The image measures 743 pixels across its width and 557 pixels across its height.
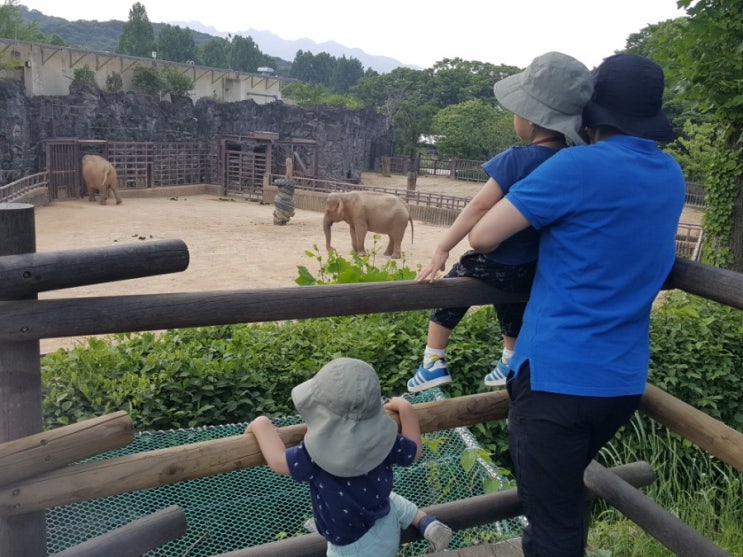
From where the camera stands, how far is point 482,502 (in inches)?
106

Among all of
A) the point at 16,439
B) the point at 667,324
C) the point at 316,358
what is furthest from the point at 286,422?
the point at 667,324

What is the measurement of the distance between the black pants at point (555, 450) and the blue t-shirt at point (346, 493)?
1.08 feet

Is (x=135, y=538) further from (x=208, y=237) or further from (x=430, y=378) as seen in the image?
(x=208, y=237)

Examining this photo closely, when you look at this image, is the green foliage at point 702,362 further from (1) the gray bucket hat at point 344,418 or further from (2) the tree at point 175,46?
(2) the tree at point 175,46

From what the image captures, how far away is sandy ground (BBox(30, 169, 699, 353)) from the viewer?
14.9 meters

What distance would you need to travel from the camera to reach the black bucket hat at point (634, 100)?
204 cm

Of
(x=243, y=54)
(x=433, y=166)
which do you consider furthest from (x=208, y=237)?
(x=243, y=54)

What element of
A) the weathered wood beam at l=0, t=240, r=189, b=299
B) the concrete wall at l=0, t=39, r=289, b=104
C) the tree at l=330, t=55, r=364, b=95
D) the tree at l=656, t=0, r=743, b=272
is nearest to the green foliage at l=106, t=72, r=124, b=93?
the concrete wall at l=0, t=39, r=289, b=104

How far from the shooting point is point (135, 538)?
219 centimetres

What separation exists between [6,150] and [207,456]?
88.5 feet

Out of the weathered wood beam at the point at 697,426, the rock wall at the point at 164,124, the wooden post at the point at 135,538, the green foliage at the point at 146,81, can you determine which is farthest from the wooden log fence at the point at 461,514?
the green foliage at the point at 146,81

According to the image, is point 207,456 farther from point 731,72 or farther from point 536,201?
point 731,72

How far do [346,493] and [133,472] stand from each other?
0.58 m

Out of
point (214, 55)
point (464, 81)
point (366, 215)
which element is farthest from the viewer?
point (214, 55)
